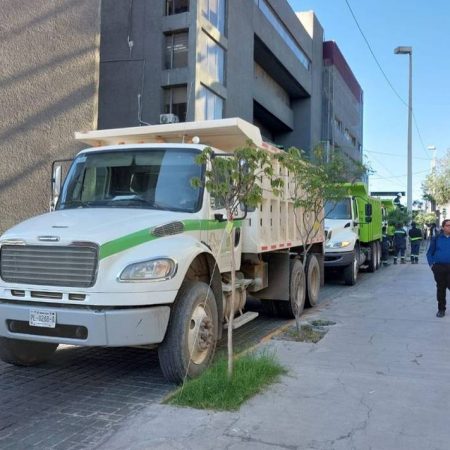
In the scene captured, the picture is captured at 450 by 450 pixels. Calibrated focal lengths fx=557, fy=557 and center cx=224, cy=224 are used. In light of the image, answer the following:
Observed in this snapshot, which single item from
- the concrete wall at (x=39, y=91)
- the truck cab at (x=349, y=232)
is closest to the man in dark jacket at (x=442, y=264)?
the truck cab at (x=349, y=232)

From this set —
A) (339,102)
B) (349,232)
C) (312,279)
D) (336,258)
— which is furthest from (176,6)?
(339,102)

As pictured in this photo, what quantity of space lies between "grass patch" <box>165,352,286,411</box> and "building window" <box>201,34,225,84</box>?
17930mm

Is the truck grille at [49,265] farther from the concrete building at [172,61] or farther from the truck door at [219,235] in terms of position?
the concrete building at [172,61]

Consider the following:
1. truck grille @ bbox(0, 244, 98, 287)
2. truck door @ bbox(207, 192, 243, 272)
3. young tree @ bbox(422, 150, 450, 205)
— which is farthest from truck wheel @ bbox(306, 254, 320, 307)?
young tree @ bbox(422, 150, 450, 205)

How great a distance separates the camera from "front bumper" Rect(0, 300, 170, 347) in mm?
4848

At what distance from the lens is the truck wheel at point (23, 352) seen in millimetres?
5960

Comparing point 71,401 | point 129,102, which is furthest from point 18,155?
point 71,401

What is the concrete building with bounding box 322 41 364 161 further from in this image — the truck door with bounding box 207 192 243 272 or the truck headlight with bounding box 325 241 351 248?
the truck door with bounding box 207 192 243 272

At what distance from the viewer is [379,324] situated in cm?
882

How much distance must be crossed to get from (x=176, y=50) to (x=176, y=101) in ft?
6.43

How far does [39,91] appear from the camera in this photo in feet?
59.2

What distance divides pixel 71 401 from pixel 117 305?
108 cm

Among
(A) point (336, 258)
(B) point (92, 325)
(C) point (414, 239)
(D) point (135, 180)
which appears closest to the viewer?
(B) point (92, 325)

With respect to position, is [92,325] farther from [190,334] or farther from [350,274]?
[350,274]
